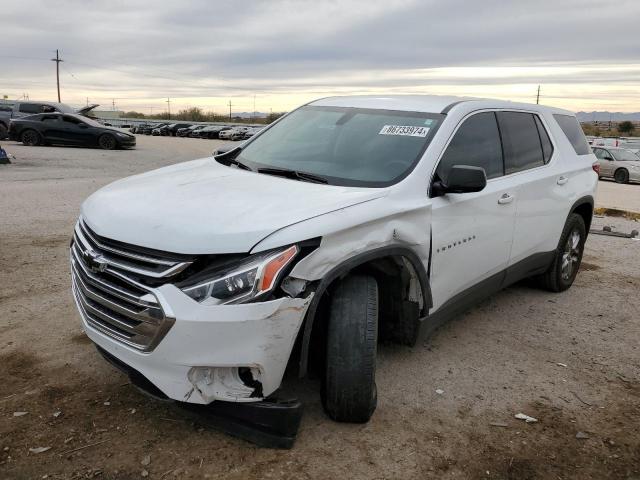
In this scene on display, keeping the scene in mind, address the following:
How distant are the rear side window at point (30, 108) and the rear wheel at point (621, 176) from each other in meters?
25.0

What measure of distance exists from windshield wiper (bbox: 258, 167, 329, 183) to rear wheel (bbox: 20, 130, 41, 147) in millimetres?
22939

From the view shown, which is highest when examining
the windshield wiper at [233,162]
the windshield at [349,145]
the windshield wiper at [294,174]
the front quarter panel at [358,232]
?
the windshield at [349,145]

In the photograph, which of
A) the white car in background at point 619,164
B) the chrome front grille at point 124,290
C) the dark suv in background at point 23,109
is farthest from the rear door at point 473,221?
the dark suv in background at point 23,109

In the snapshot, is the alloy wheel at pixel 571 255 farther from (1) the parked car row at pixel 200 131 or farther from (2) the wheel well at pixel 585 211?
(1) the parked car row at pixel 200 131

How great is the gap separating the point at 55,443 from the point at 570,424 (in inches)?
113

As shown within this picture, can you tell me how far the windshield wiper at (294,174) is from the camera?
3609 mm

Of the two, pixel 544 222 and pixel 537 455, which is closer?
pixel 537 455

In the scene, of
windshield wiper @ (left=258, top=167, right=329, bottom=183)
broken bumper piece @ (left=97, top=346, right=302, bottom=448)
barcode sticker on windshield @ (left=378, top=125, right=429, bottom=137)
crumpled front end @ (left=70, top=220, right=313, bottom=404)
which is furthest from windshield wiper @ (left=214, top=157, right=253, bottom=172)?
broken bumper piece @ (left=97, top=346, right=302, bottom=448)

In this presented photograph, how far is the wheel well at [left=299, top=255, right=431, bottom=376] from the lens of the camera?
124 inches

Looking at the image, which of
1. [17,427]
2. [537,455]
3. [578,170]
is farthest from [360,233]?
[578,170]

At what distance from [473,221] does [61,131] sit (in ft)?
75.9

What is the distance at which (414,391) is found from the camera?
3.67 meters

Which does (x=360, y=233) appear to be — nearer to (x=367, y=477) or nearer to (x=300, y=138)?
(x=367, y=477)

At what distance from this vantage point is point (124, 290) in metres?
2.77
